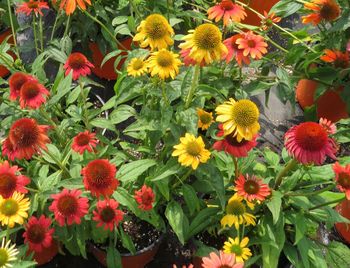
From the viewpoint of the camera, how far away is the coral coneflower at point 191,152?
4.20ft

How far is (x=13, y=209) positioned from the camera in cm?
127

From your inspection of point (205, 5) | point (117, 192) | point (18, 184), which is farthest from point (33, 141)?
point (205, 5)

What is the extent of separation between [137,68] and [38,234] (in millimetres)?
623

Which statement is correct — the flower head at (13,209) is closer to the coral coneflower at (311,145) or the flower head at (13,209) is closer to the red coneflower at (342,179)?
the coral coneflower at (311,145)

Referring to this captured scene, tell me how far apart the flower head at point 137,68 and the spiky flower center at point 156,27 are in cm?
12

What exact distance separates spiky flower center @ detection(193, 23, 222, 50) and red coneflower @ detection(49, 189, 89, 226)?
0.58m

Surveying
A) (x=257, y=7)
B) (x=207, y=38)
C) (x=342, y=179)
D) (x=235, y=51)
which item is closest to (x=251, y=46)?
(x=235, y=51)

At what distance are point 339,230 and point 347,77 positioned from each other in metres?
0.75

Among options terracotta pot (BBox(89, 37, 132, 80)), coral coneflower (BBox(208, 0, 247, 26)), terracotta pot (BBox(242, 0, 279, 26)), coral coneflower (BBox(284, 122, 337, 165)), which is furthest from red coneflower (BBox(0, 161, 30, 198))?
terracotta pot (BBox(242, 0, 279, 26))

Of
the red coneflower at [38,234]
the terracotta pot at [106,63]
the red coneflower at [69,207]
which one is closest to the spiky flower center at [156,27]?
the red coneflower at [69,207]

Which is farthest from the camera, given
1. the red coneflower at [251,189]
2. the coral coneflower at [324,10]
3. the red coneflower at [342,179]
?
the coral coneflower at [324,10]

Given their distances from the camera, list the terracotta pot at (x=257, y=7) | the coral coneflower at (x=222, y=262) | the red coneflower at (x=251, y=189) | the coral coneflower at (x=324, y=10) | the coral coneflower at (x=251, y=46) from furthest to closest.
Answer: the terracotta pot at (x=257, y=7), the coral coneflower at (x=324, y=10), the coral coneflower at (x=251, y=46), the red coneflower at (x=251, y=189), the coral coneflower at (x=222, y=262)

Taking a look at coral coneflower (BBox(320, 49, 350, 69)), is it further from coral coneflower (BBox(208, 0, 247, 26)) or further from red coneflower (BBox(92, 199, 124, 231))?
red coneflower (BBox(92, 199, 124, 231))

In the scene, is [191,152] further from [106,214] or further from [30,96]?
[30,96]
